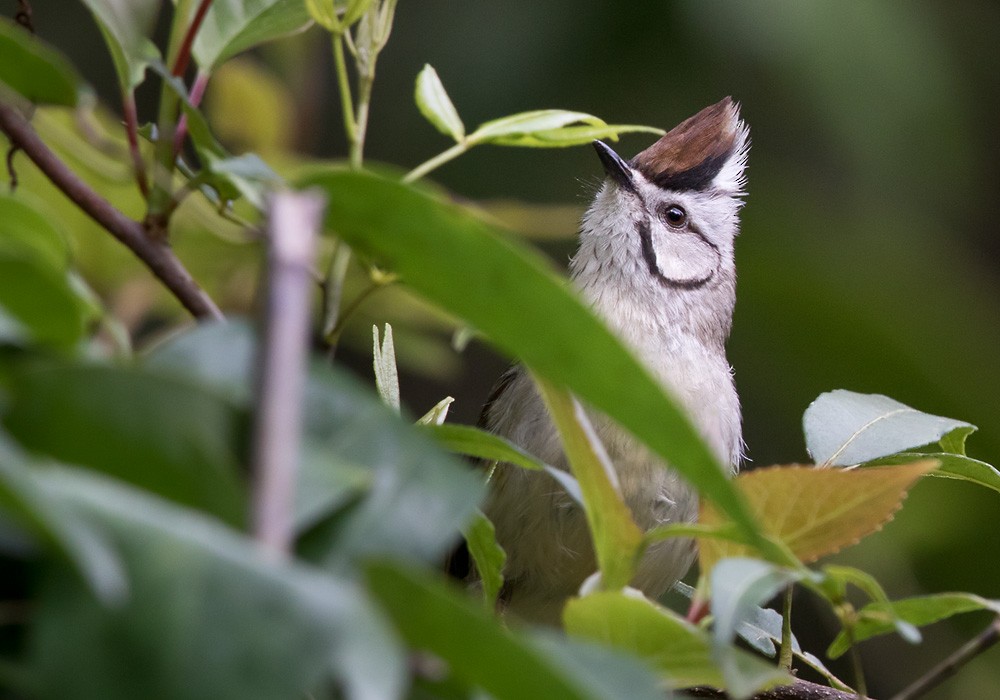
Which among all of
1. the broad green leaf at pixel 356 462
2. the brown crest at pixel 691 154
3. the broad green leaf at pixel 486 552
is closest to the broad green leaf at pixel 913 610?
the broad green leaf at pixel 486 552

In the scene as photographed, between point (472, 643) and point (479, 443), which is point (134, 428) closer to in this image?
point (472, 643)

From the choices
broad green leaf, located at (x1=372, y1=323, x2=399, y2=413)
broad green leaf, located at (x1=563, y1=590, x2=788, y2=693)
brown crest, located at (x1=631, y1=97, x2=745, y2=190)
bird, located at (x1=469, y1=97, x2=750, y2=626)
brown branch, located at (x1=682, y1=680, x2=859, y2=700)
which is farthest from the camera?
brown crest, located at (x1=631, y1=97, x2=745, y2=190)

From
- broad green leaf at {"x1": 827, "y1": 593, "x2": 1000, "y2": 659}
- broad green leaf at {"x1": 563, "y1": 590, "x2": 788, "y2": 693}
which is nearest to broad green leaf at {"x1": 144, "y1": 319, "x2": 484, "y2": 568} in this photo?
broad green leaf at {"x1": 563, "y1": 590, "x2": 788, "y2": 693}

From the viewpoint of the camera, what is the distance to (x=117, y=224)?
0.88 meters

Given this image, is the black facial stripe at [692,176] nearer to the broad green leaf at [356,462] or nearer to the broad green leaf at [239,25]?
the broad green leaf at [239,25]

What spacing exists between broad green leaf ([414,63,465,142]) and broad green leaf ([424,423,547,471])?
0.35 m

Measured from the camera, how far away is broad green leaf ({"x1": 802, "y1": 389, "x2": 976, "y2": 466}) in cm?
108

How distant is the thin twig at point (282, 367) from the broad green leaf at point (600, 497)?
218 millimetres

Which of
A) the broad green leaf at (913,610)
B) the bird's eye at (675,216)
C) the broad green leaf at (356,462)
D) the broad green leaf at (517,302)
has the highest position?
the broad green leaf at (517,302)

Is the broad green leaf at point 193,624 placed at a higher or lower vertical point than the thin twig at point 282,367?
lower

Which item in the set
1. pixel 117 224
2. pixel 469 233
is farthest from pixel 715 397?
pixel 469 233

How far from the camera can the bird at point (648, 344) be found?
6.59 feet

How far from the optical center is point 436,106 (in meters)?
1.10

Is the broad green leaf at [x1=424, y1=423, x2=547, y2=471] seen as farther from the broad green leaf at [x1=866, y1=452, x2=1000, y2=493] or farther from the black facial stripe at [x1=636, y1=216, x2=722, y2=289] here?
the black facial stripe at [x1=636, y1=216, x2=722, y2=289]
